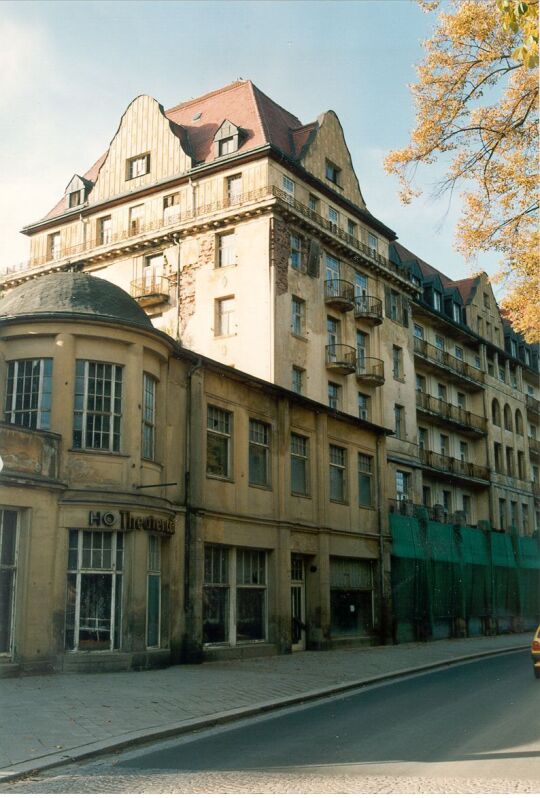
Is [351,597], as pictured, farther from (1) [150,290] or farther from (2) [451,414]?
(2) [451,414]

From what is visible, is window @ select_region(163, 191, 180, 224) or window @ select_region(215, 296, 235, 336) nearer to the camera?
window @ select_region(215, 296, 235, 336)

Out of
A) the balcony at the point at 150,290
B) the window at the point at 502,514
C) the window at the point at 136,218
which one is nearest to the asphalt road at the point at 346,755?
the balcony at the point at 150,290

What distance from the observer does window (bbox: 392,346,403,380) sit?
44741mm

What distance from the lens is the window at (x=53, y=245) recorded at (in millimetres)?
44781

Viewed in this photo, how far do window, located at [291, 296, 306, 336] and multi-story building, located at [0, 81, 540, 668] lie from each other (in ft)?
0.18

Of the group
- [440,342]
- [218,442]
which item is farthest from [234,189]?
[440,342]

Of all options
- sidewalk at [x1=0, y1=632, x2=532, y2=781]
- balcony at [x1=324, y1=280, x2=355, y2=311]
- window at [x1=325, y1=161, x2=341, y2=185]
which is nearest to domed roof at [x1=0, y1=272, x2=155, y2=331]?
sidewalk at [x1=0, y1=632, x2=532, y2=781]

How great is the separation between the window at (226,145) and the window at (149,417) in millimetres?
20797

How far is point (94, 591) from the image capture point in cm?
1958

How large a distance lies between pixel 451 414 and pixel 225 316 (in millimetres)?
18771

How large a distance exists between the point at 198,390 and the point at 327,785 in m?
16.5

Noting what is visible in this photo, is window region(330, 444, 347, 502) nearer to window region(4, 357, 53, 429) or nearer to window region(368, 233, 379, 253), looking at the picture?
window region(4, 357, 53, 429)

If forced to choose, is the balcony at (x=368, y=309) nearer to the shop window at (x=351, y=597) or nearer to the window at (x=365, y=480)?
Result: the window at (x=365, y=480)

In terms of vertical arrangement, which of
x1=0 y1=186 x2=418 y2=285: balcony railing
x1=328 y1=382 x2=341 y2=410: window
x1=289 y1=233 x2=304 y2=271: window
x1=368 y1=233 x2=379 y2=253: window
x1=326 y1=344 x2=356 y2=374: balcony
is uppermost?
x1=368 y1=233 x2=379 y2=253: window
